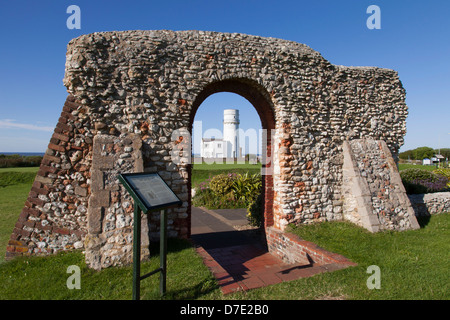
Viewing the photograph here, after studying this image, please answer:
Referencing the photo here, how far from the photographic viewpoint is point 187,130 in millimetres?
5543

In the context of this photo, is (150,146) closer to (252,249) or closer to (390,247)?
(252,249)

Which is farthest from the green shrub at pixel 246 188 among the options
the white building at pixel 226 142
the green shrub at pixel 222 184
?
the white building at pixel 226 142

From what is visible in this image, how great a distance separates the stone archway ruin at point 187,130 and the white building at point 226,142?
20.4 metres

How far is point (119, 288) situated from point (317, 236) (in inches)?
155

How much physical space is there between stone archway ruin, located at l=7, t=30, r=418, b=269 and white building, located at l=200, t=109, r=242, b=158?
20.4 meters

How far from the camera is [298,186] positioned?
6219 mm

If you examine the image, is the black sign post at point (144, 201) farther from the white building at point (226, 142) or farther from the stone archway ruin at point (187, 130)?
the white building at point (226, 142)

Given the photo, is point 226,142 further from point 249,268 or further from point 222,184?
point 249,268

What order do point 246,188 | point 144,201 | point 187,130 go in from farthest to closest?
point 246,188, point 187,130, point 144,201

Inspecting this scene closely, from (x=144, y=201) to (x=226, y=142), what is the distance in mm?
25261

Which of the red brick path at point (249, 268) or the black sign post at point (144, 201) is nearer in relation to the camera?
the black sign post at point (144, 201)

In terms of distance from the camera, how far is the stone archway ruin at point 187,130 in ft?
15.2

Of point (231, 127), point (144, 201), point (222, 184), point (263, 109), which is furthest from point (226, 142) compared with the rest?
point (144, 201)
